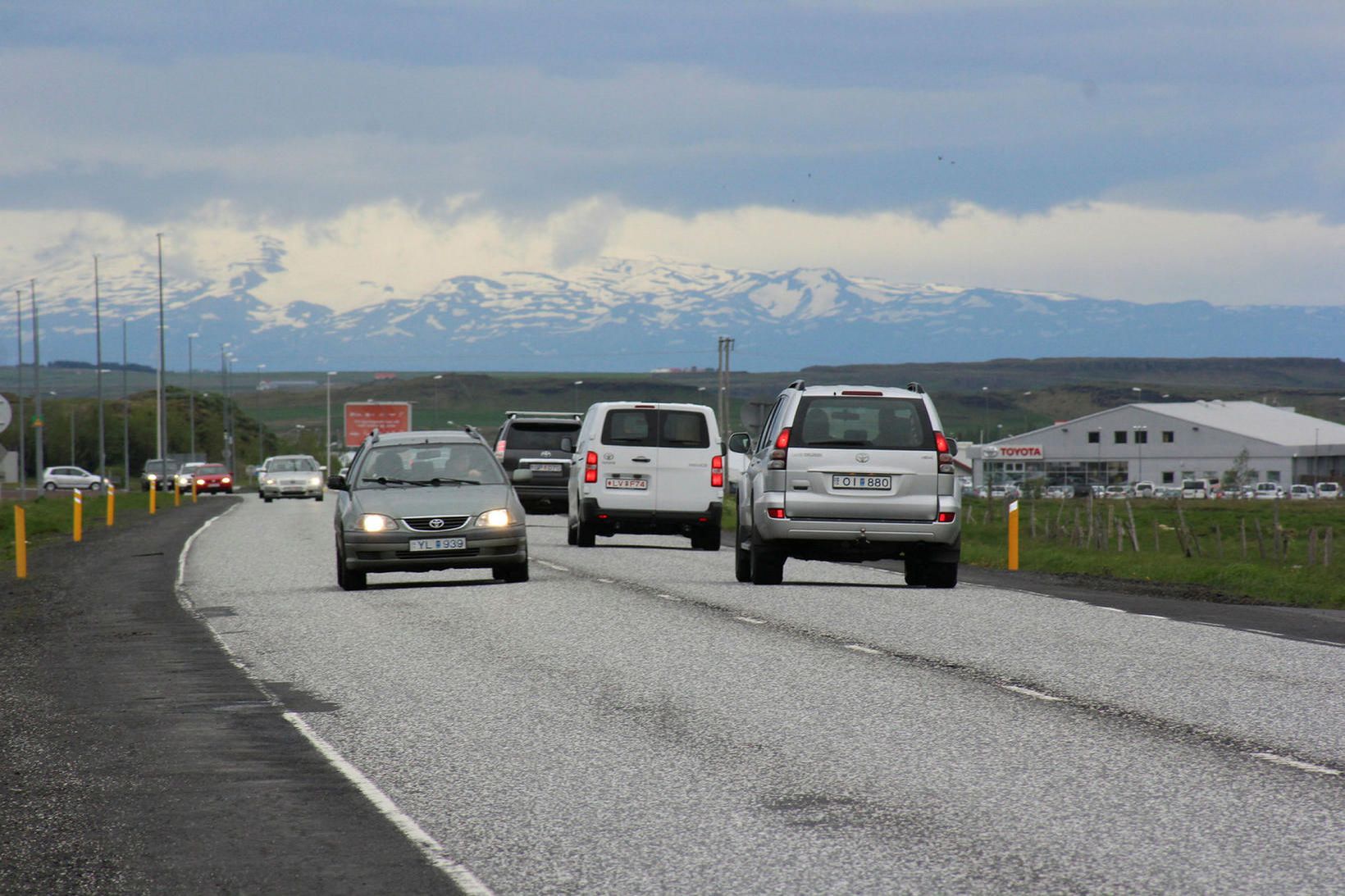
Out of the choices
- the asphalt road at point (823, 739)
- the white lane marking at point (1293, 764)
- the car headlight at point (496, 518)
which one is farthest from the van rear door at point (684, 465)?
the white lane marking at point (1293, 764)

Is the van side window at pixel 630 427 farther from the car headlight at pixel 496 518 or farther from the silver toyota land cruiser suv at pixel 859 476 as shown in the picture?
the silver toyota land cruiser suv at pixel 859 476

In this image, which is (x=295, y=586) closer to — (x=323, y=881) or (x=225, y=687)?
(x=225, y=687)

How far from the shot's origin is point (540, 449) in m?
35.6

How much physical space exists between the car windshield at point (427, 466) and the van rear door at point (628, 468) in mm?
6028

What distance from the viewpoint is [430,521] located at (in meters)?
18.1

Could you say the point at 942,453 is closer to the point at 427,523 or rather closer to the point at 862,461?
the point at 862,461

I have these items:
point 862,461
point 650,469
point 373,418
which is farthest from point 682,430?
point 373,418

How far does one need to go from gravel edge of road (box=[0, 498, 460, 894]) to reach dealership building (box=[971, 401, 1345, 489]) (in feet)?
402

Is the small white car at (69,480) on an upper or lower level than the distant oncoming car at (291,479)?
lower

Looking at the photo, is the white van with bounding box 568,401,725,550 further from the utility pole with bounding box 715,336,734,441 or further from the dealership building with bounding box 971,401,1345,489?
the dealership building with bounding box 971,401,1345,489

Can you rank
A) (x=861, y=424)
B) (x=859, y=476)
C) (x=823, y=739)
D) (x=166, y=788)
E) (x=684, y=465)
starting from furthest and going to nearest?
(x=684, y=465) < (x=861, y=424) < (x=859, y=476) < (x=823, y=739) < (x=166, y=788)

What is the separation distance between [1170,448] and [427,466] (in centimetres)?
12812

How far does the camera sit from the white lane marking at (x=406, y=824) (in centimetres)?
594

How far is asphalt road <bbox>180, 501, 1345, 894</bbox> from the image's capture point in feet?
20.4
